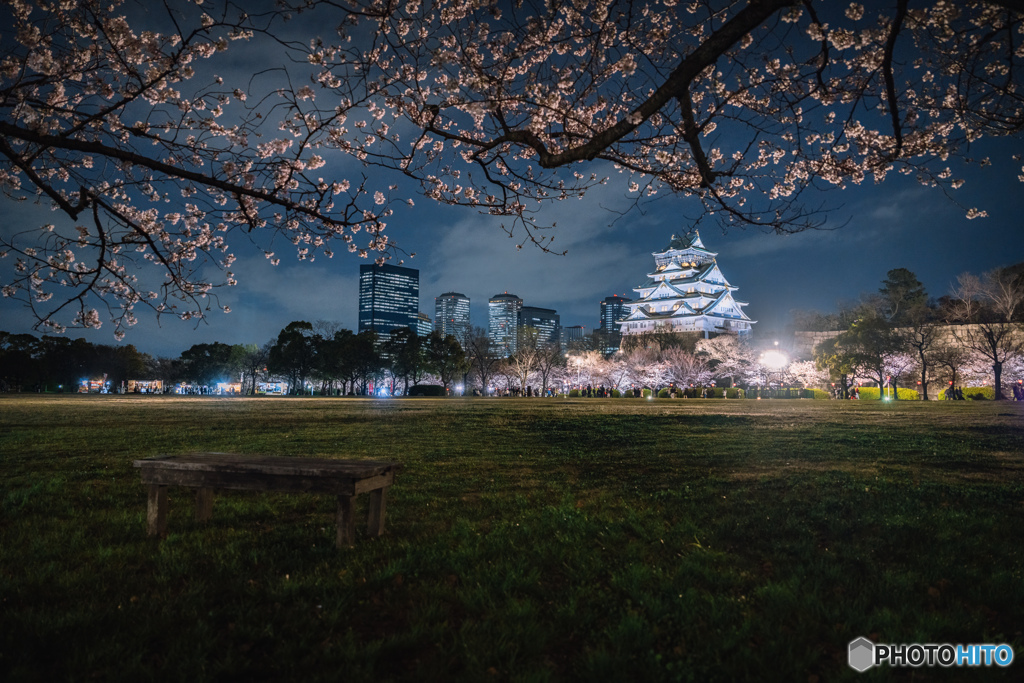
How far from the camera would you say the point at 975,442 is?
13.8 meters

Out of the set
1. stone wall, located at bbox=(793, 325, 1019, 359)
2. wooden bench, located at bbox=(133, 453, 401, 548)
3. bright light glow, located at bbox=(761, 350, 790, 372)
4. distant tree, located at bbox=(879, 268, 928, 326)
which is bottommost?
wooden bench, located at bbox=(133, 453, 401, 548)

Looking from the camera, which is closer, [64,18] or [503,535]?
[503,535]

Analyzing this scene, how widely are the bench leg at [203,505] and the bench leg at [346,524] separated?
1946mm

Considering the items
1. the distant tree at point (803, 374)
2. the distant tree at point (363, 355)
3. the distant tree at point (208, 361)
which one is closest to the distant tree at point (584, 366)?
the distant tree at point (803, 374)

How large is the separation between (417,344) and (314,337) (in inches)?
639

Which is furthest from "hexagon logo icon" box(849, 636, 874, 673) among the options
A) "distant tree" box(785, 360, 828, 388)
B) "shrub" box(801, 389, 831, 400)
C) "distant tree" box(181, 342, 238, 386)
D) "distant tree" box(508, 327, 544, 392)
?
"distant tree" box(181, 342, 238, 386)

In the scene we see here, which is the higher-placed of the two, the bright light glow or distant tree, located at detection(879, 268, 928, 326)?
distant tree, located at detection(879, 268, 928, 326)

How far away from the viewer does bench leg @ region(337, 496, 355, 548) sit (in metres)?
5.02

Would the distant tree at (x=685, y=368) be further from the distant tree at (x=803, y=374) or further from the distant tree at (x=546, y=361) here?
the distant tree at (x=546, y=361)

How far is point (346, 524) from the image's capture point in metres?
5.04

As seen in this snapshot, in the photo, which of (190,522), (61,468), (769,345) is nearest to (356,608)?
(190,522)

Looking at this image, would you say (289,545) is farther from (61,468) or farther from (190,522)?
(61,468)

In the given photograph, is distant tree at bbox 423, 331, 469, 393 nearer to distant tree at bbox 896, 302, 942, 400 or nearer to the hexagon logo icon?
distant tree at bbox 896, 302, 942, 400

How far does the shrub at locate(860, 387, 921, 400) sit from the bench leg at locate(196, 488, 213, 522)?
69.4 meters
